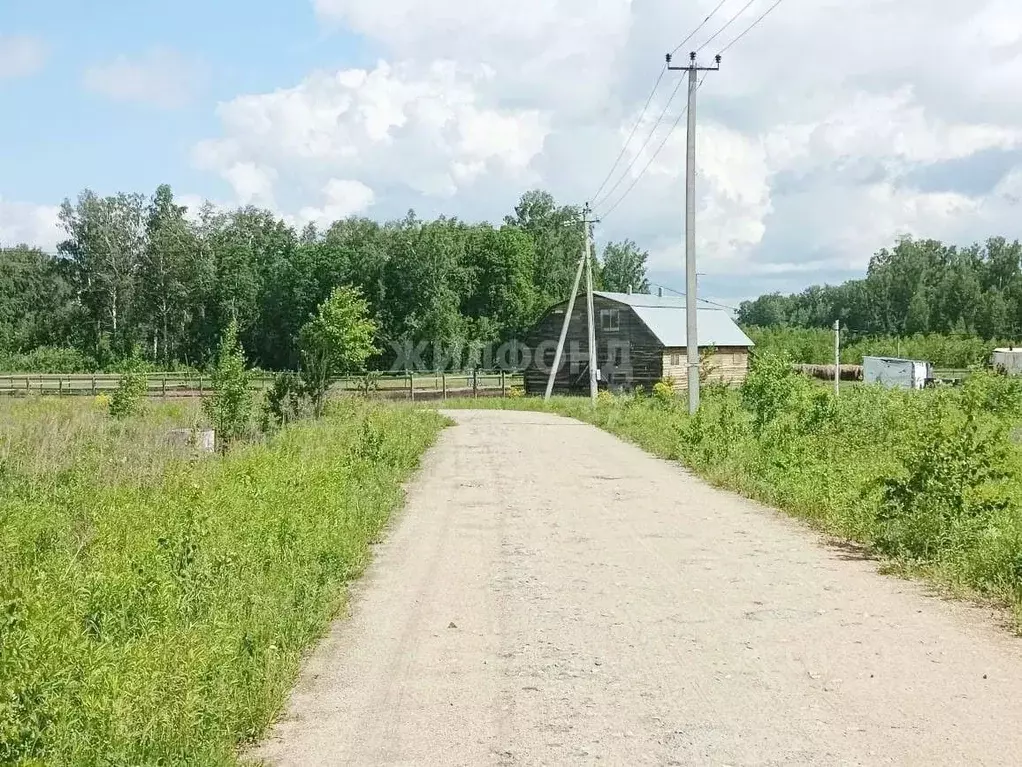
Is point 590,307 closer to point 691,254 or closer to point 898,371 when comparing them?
point 691,254

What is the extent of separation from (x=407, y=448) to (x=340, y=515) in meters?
8.76

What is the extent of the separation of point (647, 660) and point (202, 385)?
146ft

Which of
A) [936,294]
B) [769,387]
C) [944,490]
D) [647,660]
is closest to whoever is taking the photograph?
[647,660]

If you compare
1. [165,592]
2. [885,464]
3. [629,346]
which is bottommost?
[165,592]

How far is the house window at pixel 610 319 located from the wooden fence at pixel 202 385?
5.68 meters

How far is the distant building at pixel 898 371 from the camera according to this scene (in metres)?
53.2

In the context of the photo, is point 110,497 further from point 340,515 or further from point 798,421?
point 798,421

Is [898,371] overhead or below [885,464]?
overhead

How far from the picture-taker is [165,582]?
7.14 meters

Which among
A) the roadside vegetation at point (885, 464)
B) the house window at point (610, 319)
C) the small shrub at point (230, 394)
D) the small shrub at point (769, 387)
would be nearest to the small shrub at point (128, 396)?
the small shrub at point (230, 394)

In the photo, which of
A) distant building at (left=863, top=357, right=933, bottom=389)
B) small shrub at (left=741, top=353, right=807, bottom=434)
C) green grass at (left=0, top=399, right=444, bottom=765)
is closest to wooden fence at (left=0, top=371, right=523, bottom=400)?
distant building at (left=863, top=357, right=933, bottom=389)

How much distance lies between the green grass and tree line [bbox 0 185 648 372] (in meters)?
58.5

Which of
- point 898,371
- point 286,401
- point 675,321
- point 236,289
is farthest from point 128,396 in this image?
point 236,289

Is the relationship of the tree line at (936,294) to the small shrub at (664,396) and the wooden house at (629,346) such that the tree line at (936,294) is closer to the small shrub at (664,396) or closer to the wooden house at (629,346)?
the wooden house at (629,346)
